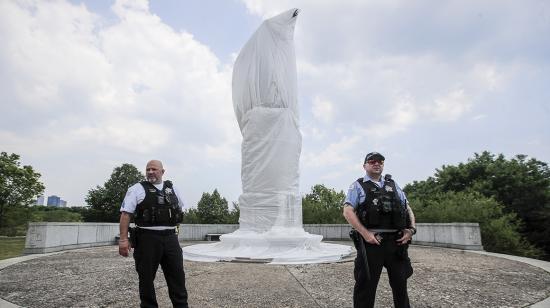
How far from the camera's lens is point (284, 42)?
42.0 feet

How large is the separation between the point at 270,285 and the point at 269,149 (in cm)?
624

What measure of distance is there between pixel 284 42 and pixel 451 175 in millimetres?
24801

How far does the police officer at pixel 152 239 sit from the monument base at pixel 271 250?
4988mm

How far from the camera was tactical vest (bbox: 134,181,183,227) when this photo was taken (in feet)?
12.6

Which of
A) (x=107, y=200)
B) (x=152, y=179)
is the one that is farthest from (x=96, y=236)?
(x=107, y=200)

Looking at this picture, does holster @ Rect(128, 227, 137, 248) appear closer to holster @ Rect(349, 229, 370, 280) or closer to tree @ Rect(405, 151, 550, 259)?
holster @ Rect(349, 229, 370, 280)

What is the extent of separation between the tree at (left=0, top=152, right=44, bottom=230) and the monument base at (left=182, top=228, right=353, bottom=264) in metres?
21.5

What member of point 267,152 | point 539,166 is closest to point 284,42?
point 267,152

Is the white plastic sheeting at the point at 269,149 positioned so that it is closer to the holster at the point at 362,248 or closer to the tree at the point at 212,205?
the holster at the point at 362,248

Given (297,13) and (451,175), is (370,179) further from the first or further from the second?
(451,175)

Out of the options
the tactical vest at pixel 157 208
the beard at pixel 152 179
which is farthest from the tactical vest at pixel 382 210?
the beard at pixel 152 179

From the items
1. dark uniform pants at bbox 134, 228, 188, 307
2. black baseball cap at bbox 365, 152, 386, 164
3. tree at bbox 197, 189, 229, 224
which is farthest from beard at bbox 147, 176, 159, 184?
tree at bbox 197, 189, 229, 224

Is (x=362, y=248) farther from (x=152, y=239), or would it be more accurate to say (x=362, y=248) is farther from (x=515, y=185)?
(x=515, y=185)

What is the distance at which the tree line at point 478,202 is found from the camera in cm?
1716
